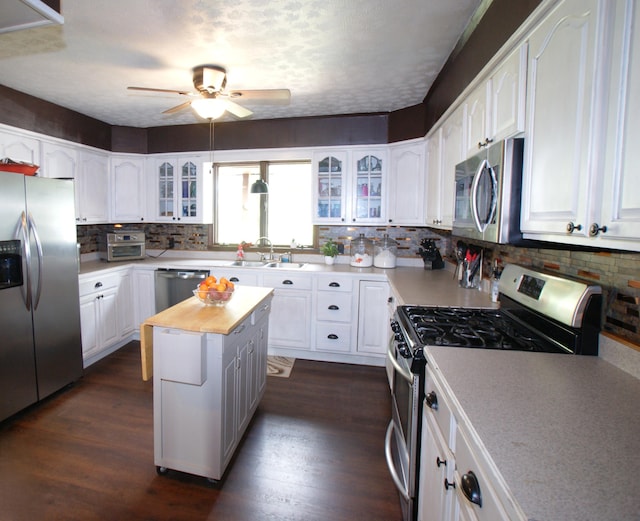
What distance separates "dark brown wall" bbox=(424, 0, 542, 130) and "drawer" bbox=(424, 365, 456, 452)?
57.9 inches

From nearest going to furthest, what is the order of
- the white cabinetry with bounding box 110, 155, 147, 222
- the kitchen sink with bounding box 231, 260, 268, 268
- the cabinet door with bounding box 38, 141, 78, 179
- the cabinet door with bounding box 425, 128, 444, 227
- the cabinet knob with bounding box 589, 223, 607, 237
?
1. the cabinet knob with bounding box 589, 223, 607, 237
2. the cabinet door with bounding box 425, 128, 444, 227
3. the cabinet door with bounding box 38, 141, 78, 179
4. the kitchen sink with bounding box 231, 260, 268, 268
5. the white cabinetry with bounding box 110, 155, 147, 222

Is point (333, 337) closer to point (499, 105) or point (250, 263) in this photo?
point (250, 263)

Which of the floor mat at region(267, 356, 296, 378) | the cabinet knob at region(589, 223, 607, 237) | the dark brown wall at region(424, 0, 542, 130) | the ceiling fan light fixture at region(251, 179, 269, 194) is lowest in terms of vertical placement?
the floor mat at region(267, 356, 296, 378)

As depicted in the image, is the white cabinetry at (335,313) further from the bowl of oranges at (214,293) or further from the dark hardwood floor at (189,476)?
the bowl of oranges at (214,293)

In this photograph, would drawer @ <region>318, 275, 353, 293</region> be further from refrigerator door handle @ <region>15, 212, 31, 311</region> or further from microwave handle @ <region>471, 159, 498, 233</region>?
A: refrigerator door handle @ <region>15, 212, 31, 311</region>

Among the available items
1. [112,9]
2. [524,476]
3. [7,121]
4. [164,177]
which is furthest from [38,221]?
[524,476]

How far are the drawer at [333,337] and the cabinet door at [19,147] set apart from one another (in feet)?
10.2

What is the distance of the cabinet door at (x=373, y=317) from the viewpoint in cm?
322

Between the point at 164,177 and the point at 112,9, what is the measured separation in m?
2.37

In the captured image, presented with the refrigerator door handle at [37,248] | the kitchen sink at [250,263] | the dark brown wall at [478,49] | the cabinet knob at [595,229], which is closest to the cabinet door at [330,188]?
the kitchen sink at [250,263]

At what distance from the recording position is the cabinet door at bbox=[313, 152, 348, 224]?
3.61m

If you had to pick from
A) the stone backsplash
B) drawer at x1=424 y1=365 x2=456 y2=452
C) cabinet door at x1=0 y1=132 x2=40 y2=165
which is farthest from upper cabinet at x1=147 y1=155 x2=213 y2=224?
drawer at x1=424 y1=365 x2=456 y2=452

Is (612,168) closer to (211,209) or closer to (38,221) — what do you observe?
(38,221)

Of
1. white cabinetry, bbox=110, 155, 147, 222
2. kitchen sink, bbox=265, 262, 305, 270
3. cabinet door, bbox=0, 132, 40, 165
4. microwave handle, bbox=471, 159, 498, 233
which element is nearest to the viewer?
microwave handle, bbox=471, 159, 498, 233
